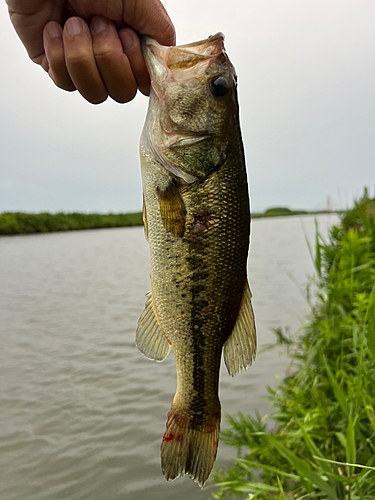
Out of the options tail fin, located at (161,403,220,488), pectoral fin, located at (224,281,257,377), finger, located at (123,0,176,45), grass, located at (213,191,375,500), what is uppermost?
finger, located at (123,0,176,45)

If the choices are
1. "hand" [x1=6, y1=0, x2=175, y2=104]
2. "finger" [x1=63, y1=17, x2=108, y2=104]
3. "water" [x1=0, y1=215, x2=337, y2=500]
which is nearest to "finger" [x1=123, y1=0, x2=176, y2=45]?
"hand" [x1=6, y1=0, x2=175, y2=104]

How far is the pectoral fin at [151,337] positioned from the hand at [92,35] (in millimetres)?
1069

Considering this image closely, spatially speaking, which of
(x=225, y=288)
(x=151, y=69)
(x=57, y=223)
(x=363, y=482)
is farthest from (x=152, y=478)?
(x=57, y=223)

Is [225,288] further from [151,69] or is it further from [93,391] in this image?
[93,391]

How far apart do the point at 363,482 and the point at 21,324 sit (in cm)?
937

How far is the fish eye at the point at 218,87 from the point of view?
6.36 feet

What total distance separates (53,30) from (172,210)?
3.02 ft

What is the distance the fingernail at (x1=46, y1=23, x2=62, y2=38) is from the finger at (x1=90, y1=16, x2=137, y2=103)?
14cm

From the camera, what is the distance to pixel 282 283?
14023 millimetres

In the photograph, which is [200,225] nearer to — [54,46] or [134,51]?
[134,51]

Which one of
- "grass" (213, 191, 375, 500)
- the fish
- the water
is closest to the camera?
the fish

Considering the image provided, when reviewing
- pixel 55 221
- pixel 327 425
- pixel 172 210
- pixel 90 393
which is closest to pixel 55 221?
pixel 55 221

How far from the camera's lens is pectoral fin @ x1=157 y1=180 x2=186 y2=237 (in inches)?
70.6

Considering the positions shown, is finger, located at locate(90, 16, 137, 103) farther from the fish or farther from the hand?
the fish
